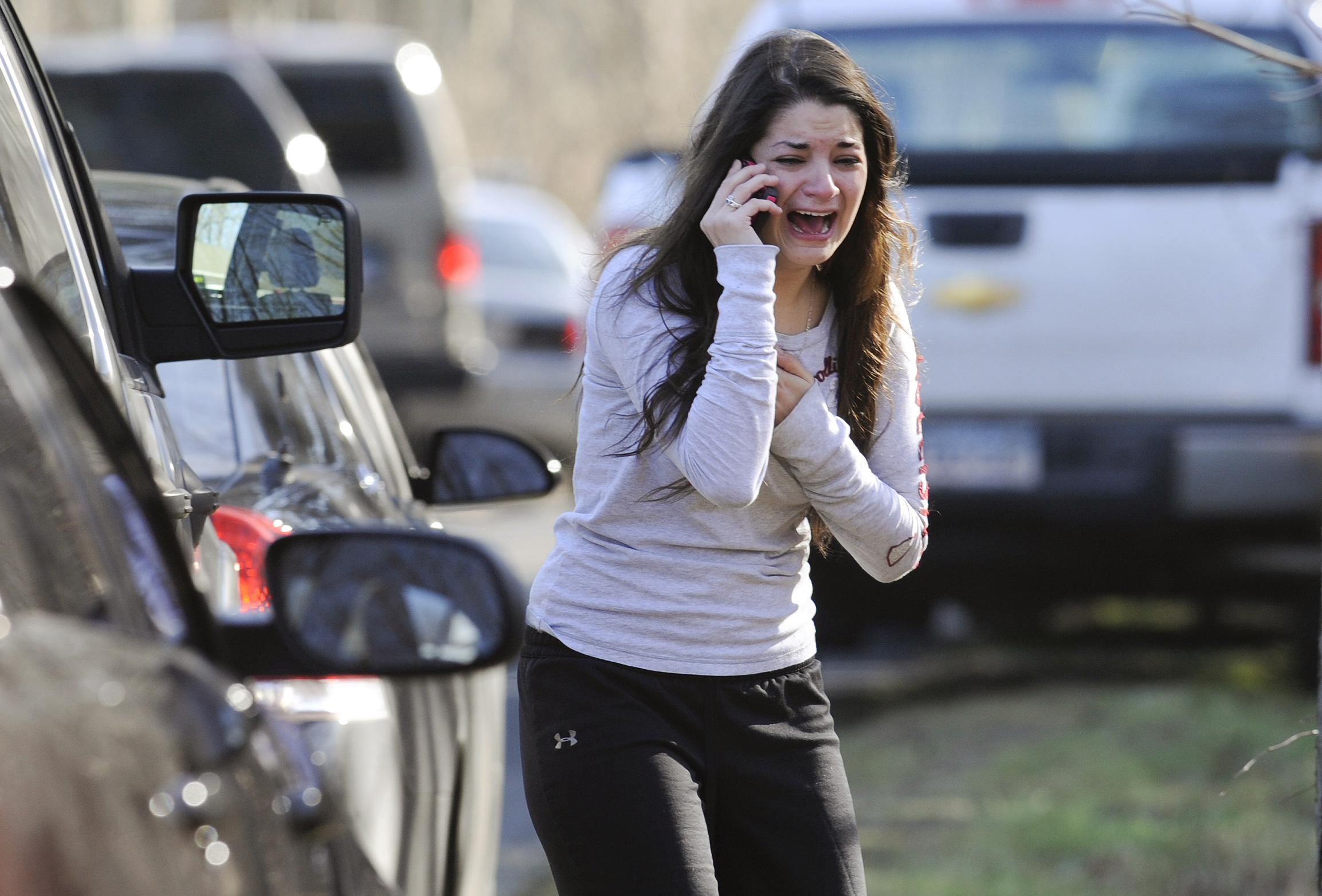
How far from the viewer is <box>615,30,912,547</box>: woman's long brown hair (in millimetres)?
2311

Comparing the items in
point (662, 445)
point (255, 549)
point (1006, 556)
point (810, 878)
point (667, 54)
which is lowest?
point (667, 54)

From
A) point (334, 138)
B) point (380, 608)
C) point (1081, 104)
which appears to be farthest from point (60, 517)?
point (334, 138)

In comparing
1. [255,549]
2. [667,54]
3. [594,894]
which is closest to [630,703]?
[594,894]

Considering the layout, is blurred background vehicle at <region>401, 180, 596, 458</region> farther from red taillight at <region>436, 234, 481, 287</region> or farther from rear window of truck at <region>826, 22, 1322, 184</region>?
rear window of truck at <region>826, 22, 1322, 184</region>

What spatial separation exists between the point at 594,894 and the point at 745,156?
1.03 m

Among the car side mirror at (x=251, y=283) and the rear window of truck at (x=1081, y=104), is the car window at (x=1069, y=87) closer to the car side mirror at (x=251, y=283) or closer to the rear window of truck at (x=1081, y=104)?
the rear window of truck at (x=1081, y=104)

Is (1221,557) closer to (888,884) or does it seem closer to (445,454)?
(888,884)

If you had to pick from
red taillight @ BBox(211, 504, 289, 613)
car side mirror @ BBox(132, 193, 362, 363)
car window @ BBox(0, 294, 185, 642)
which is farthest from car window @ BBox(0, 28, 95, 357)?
car window @ BBox(0, 294, 185, 642)

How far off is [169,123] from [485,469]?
23.0 ft

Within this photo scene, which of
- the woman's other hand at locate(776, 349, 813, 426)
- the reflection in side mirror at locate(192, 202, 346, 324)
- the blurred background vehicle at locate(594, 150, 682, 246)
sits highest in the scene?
the reflection in side mirror at locate(192, 202, 346, 324)

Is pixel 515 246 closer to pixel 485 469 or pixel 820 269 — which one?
pixel 485 469

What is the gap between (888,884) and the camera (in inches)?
167

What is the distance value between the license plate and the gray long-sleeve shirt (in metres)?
3.19

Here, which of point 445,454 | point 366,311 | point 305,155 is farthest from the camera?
point 366,311
